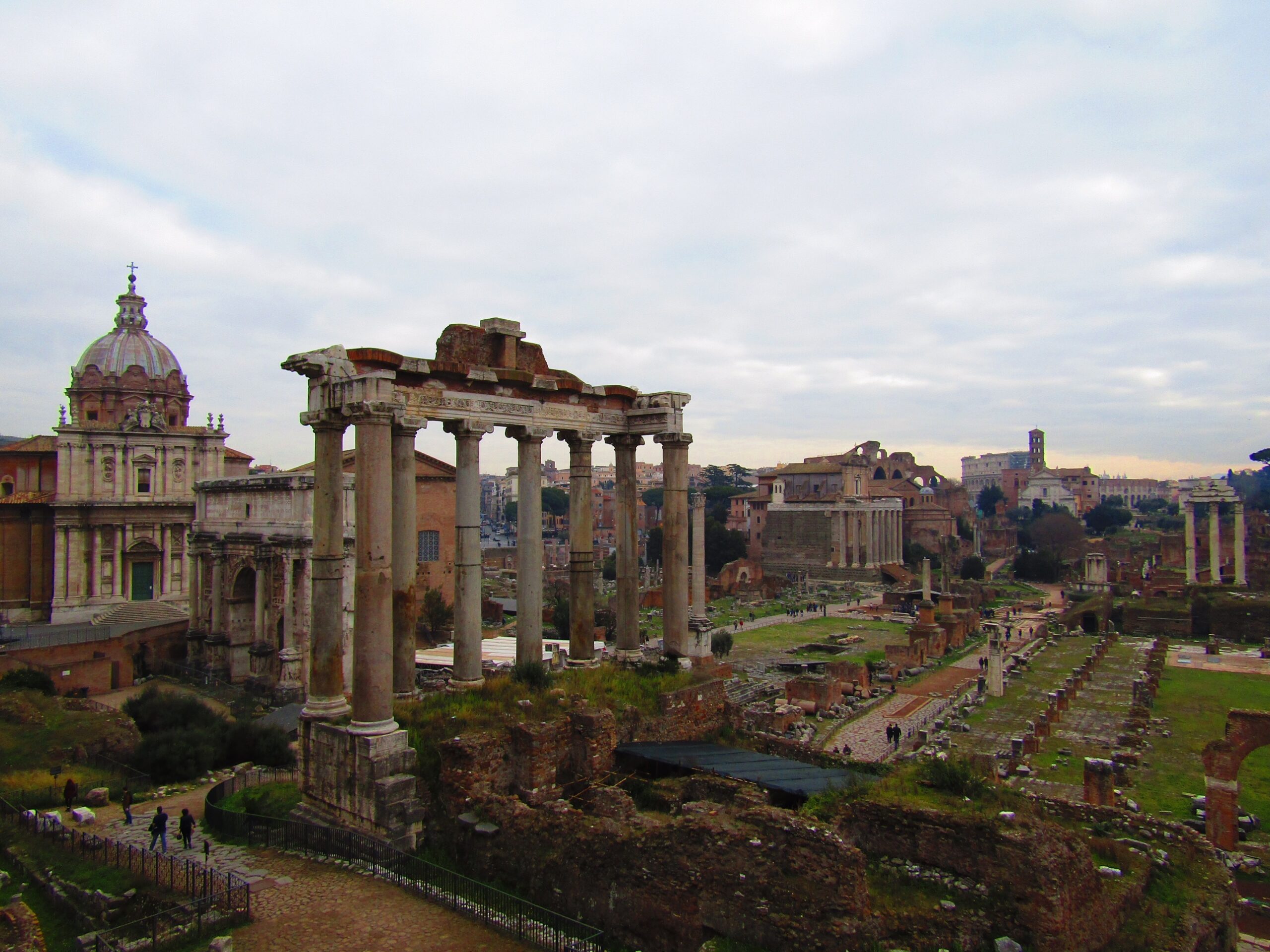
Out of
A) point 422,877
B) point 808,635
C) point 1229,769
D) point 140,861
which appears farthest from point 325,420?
point 808,635

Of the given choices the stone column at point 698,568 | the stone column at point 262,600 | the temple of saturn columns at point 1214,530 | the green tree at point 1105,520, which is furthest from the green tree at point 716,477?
the stone column at point 262,600

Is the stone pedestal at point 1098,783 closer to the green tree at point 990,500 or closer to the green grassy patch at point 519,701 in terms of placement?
the green grassy patch at point 519,701

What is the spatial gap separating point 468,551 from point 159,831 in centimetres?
583

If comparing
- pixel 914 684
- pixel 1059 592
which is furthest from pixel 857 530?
pixel 914 684

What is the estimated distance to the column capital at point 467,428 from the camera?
13094 mm

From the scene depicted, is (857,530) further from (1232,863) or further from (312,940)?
(312,940)

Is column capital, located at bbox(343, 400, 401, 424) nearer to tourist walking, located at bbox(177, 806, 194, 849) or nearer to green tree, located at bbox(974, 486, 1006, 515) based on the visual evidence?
tourist walking, located at bbox(177, 806, 194, 849)

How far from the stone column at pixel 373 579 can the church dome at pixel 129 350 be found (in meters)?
34.7

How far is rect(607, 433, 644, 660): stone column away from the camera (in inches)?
616

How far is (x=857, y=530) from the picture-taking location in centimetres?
8762

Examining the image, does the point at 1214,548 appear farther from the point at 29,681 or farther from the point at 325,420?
the point at 29,681

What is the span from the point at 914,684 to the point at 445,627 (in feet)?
77.2

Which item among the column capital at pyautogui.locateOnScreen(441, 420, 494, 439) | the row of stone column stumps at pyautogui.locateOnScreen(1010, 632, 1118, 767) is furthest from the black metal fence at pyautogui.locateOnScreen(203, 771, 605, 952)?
the row of stone column stumps at pyautogui.locateOnScreen(1010, 632, 1118, 767)

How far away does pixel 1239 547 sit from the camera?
2333 inches
